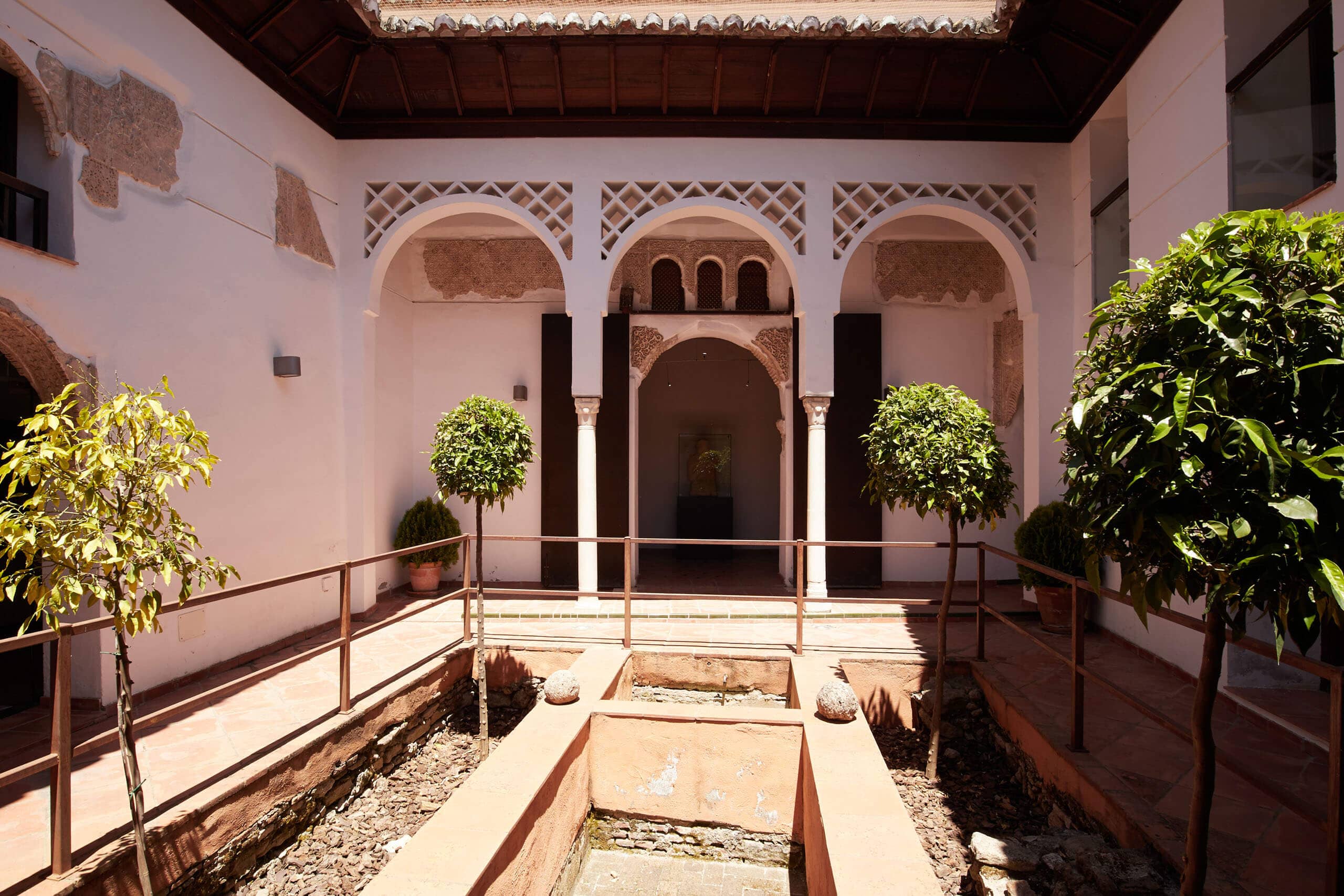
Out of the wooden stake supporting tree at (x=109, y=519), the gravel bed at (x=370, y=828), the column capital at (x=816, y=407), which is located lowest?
the gravel bed at (x=370, y=828)

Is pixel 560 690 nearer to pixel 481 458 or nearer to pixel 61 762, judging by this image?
pixel 481 458

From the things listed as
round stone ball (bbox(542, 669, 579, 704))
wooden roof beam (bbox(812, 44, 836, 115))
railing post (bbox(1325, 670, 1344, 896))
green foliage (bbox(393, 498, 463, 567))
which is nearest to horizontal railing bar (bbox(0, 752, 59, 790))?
round stone ball (bbox(542, 669, 579, 704))

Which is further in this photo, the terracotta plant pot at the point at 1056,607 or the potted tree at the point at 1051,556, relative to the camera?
the terracotta plant pot at the point at 1056,607

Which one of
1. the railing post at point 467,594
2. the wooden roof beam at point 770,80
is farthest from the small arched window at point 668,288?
the railing post at point 467,594

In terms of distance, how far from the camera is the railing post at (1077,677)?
345cm

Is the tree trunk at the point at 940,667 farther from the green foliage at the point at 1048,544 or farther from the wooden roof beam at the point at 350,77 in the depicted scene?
the wooden roof beam at the point at 350,77

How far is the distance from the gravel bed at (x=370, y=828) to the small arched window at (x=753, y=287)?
5239mm

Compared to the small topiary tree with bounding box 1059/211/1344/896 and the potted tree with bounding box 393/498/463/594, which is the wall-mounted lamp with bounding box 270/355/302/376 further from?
the small topiary tree with bounding box 1059/211/1344/896

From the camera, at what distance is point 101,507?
7.54 ft

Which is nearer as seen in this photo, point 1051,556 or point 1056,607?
point 1051,556

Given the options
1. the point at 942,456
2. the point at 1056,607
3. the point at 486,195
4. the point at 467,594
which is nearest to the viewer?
the point at 942,456

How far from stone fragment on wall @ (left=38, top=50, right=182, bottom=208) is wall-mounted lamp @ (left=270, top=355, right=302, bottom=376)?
1375mm

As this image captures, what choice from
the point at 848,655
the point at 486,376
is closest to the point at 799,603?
the point at 848,655

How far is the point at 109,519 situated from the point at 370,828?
2.48 meters
